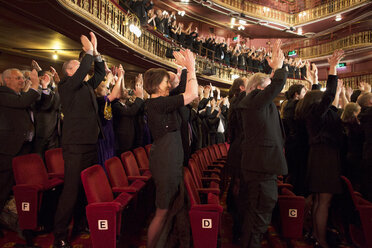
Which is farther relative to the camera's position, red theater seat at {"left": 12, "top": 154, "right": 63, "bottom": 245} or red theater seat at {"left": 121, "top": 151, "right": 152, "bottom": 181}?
red theater seat at {"left": 121, "top": 151, "right": 152, "bottom": 181}

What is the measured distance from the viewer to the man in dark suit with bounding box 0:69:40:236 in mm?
2434

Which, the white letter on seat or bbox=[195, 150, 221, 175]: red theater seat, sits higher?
bbox=[195, 150, 221, 175]: red theater seat

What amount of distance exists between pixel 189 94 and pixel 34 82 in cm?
156

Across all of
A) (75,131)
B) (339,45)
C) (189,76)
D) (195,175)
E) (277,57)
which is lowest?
(195,175)

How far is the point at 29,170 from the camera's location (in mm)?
2258

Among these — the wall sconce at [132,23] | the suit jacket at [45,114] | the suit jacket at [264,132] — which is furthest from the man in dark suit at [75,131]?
the wall sconce at [132,23]

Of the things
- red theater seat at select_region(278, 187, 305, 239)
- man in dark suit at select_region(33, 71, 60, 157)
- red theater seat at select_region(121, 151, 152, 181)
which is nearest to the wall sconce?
man in dark suit at select_region(33, 71, 60, 157)

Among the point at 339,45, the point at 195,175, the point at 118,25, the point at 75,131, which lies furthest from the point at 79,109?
the point at 339,45

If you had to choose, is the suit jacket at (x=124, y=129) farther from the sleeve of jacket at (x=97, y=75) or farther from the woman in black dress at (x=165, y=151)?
the woman in black dress at (x=165, y=151)

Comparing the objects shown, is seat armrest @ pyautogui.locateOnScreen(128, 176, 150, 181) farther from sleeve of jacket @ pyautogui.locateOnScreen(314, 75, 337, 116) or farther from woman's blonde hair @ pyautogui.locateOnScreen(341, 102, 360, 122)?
woman's blonde hair @ pyautogui.locateOnScreen(341, 102, 360, 122)

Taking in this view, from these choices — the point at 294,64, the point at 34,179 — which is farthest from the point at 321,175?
the point at 294,64

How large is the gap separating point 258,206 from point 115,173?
3.72 ft

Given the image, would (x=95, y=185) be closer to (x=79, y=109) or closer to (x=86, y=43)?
(x=79, y=109)

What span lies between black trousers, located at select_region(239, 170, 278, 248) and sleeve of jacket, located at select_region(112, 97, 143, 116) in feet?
5.96
